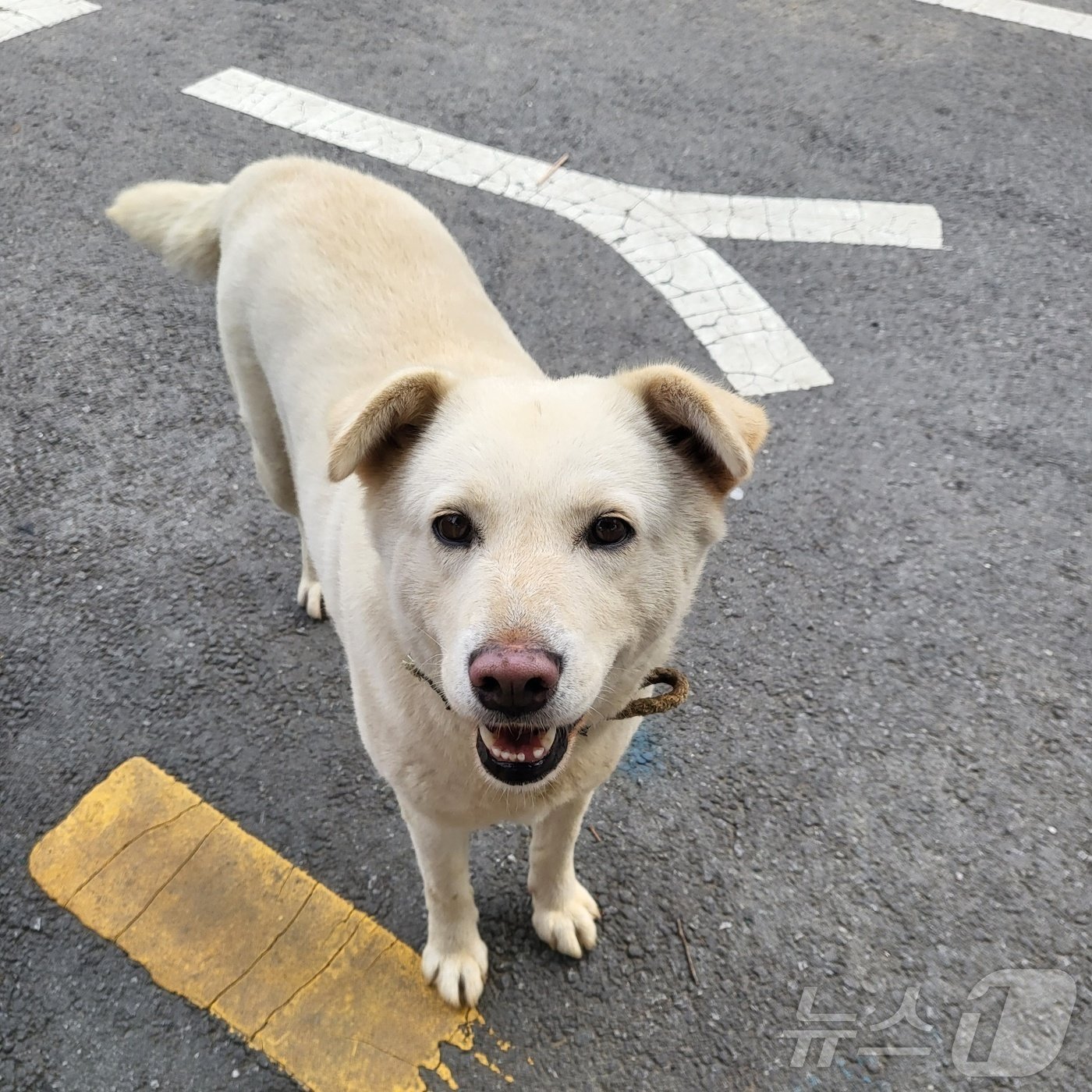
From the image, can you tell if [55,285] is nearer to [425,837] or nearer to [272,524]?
[272,524]

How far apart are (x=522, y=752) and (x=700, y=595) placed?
175 centimetres

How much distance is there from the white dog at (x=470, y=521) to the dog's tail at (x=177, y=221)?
0.46 metres

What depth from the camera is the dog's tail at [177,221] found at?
3057 millimetres

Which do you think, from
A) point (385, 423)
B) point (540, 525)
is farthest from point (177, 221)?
point (540, 525)

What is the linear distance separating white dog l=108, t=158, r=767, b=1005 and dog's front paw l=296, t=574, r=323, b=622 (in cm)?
59

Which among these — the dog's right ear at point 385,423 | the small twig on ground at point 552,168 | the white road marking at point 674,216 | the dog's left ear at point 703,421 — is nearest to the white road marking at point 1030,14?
the white road marking at point 674,216

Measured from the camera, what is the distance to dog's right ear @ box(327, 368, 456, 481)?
5.58ft

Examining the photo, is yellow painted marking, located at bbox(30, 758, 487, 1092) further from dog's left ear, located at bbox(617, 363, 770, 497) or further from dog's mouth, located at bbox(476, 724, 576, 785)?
dog's left ear, located at bbox(617, 363, 770, 497)

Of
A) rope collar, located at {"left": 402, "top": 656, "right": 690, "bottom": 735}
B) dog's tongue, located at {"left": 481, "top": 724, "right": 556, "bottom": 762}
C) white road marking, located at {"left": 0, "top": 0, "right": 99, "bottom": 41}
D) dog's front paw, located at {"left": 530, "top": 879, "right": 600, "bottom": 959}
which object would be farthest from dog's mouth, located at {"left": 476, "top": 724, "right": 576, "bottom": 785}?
white road marking, located at {"left": 0, "top": 0, "right": 99, "bottom": 41}

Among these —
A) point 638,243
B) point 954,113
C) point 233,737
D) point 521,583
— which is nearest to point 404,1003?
point 233,737

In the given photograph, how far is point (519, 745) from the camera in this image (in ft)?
5.54

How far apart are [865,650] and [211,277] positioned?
8.90ft

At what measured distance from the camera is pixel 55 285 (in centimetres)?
443

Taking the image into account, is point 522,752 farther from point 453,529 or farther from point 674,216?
point 674,216
